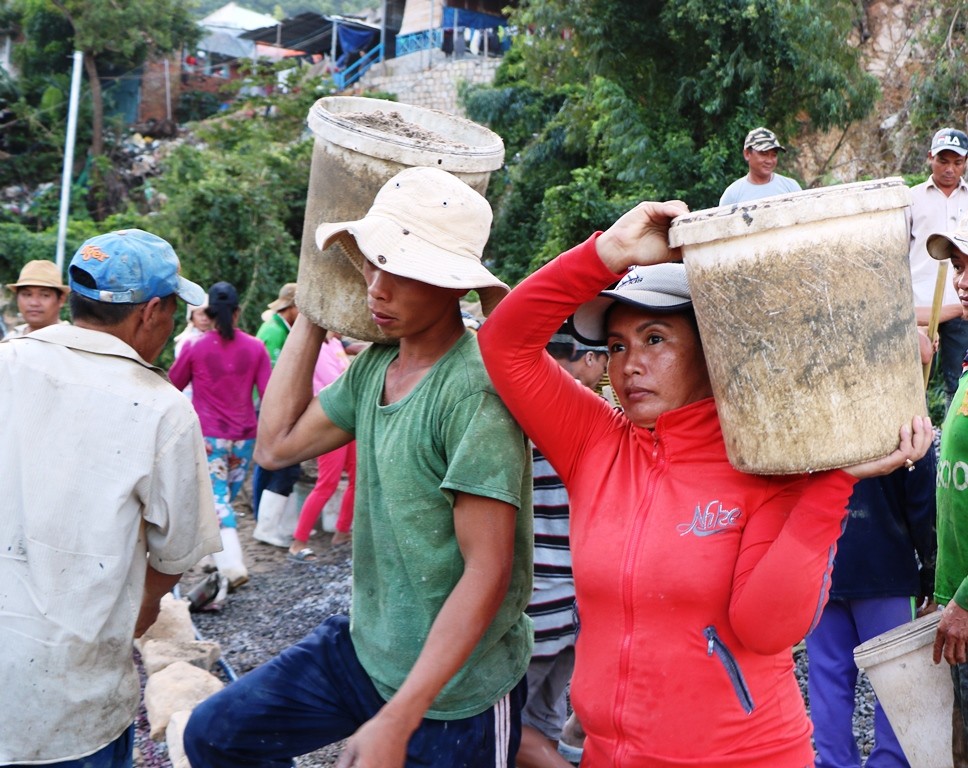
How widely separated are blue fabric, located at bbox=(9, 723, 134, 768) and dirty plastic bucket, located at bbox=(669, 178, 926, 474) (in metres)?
1.83

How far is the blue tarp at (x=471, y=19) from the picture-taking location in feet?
98.0

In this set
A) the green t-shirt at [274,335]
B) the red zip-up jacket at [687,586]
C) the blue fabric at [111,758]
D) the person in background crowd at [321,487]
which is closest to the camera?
the red zip-up jacket at [687,586]

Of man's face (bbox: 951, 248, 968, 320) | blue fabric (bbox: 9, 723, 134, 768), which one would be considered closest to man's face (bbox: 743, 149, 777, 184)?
man's face (bbox: 951, 248, 968, 320)

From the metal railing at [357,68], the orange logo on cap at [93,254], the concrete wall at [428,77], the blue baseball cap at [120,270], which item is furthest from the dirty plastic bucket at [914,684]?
the metal railing at [357,68]

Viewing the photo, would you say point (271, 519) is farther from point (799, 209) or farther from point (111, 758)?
point (799, 209)

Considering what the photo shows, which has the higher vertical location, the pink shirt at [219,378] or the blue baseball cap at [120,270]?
the blue baseball cap at [120,270]

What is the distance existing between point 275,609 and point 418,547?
459cm

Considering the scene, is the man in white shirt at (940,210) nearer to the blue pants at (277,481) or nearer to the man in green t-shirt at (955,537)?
the man in green t-shirt at (955,537)

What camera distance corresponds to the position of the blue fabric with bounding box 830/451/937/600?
351 centimetres

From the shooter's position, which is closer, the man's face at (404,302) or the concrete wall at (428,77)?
the man's face at (404,302)

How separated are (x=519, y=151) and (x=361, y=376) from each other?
15168 millimetres

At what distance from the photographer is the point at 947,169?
20.4 ft

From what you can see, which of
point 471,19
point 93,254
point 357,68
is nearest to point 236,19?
point 357,68

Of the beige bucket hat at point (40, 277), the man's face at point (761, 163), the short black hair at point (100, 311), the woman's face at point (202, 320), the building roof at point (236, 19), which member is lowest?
the building roof at point (236, 19)
